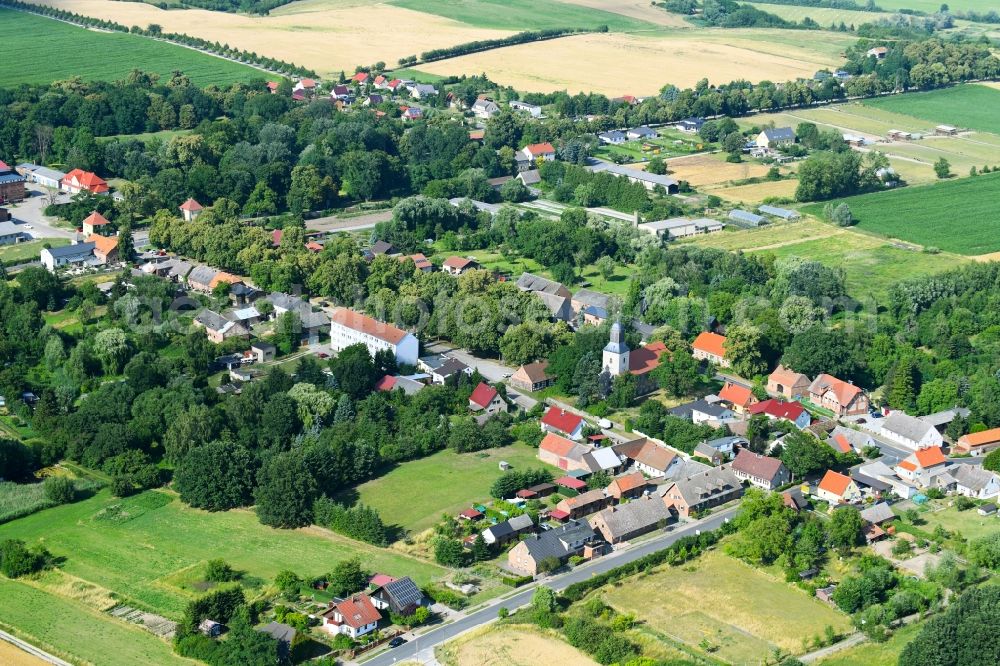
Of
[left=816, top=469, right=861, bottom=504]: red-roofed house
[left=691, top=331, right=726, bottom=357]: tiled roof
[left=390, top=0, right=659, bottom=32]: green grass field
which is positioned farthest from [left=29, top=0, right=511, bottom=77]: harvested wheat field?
[left=816, top=469, right=861, bottom=504]: red-roofed house

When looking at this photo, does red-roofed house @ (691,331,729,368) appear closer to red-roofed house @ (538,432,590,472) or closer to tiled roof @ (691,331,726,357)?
tiled roof @ (691,331,726,357)

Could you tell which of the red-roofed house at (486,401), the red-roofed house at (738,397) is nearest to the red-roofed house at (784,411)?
the red-roofed house at (738,397)

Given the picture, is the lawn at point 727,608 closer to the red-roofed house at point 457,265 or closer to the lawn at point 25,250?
the red-roofed house at point 457,265

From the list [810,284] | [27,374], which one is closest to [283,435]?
[27,374]

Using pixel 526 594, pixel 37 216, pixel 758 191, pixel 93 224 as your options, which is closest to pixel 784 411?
pixel 526 594

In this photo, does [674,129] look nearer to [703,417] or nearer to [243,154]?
[243,154]

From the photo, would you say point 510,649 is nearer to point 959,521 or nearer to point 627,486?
point 627,486
